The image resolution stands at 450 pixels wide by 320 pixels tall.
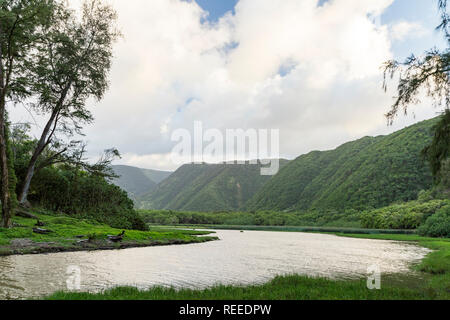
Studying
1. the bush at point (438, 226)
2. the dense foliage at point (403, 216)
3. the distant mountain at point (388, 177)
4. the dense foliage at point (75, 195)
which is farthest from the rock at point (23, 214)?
the distant mountain at point (388, 177)

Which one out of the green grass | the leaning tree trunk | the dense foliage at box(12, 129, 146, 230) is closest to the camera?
the green grass

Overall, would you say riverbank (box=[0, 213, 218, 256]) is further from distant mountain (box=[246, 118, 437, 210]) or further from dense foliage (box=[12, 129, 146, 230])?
distant mountain (box=[246, 118, 437, 210])

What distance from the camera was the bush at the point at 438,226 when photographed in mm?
61562

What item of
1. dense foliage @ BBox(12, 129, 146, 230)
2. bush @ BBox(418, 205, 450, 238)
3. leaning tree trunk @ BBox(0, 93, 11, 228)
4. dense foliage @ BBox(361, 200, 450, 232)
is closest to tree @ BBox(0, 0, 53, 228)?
leaning tree trunk @ BBox(0, 93, 11, 228)

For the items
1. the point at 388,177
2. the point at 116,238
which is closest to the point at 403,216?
the point at 388,177

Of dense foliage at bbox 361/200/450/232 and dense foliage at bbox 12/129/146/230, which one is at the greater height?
dense foliage at bbox 12/129/146/230

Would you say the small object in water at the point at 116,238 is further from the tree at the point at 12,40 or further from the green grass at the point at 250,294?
the green grass at the point at 250,294

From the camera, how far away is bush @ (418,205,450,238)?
6156 cm

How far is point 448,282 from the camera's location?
1512 centimetres

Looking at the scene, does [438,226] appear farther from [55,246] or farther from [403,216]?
[55,246]

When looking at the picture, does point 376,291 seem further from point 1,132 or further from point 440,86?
point 1,132

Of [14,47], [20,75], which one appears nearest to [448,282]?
[14,47]

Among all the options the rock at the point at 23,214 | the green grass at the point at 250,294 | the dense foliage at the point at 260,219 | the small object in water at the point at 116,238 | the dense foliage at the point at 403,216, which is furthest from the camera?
the dense foliage at the point at 260,219

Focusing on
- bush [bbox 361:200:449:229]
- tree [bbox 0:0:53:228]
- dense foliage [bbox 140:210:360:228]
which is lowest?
dense foliage [bbox 140:210:360:228]
